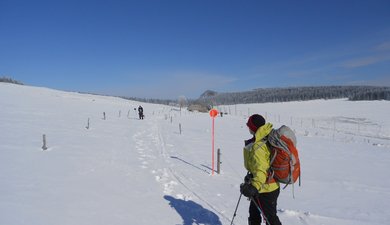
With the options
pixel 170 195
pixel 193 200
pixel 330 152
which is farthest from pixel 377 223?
pixel 330 152

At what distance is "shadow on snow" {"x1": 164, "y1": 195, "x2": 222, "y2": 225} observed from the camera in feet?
21.2

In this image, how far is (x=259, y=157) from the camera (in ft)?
14.4

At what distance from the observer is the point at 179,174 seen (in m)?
10.4

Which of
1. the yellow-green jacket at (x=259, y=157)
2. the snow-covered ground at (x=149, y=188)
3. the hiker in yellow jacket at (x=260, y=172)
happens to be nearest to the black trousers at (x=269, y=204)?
the hiker in yellow jacket at (x=260, y=172)

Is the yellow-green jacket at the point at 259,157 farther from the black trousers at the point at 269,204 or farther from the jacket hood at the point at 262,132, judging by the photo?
the black trousers at the point at 269,204

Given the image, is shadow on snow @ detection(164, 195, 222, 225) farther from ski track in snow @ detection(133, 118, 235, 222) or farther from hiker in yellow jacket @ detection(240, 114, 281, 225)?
hiker in yellow jacket @ detection(240, 114, 281, 225)

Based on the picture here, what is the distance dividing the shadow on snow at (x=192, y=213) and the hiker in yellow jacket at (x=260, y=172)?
6.06ft

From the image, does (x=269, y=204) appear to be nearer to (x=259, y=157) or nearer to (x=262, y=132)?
(x=259, y=157)

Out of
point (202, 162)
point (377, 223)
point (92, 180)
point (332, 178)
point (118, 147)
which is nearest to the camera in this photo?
point (377, 223)

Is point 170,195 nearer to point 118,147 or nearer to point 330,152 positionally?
point 118,147

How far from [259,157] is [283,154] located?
34 cm

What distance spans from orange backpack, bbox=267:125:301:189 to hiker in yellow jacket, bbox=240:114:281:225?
105 millimetres

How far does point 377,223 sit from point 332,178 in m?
4.90

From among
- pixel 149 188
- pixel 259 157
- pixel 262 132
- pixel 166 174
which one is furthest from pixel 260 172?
pixel 166 174
